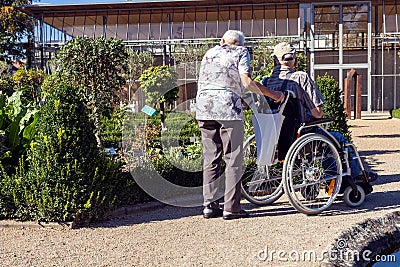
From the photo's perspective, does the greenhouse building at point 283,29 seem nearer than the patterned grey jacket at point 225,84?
No

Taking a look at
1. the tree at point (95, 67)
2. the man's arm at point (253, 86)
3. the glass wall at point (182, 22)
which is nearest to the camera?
the man's arm at point (253, 86)

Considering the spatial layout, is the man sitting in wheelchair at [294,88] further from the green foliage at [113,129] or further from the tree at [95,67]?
the green foliage at [113,129]

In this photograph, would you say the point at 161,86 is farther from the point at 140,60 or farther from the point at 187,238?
the point at 140,60

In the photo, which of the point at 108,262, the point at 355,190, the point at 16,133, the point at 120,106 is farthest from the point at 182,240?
the point at 120,106

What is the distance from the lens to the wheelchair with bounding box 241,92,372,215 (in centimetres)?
509

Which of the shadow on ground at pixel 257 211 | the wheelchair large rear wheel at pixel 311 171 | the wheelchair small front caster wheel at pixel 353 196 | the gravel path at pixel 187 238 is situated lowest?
the gravel path at pixel 187 238

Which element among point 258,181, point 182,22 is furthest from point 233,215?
point 182,22

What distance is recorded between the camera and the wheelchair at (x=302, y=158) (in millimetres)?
5090

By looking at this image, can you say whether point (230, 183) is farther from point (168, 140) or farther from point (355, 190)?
point (168, 140)

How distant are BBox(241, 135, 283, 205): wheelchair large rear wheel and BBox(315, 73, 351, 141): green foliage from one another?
2.88 m

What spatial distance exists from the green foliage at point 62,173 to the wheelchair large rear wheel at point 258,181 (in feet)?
4.62

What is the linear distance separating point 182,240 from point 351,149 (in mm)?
2231

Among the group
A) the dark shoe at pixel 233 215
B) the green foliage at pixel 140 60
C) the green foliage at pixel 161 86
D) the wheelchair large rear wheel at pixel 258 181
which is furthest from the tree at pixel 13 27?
the dark shoe at pixel 233 215

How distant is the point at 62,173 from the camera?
479 centimetres
